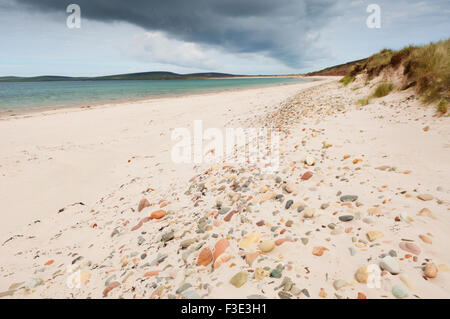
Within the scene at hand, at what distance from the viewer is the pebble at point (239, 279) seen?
2236 millimetres

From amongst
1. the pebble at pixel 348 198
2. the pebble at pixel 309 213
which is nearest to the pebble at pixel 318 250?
the pebble at pixel 309 213

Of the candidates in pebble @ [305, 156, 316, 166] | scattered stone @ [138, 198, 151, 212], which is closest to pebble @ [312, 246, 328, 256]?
pebble @ [305, 156, 316, 166]

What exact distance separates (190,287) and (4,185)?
7789 millimetres

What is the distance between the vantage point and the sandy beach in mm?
2182

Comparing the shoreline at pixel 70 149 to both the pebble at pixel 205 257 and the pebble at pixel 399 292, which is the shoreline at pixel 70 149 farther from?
the pebble at pixel 399 292

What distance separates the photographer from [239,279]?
228 centimetres

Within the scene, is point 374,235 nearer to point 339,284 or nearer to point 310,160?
point 339,284

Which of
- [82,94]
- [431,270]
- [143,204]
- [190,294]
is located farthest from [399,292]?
[82,94]

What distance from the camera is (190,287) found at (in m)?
2.37

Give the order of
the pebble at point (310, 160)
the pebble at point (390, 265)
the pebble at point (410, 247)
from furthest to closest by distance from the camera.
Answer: the pebble at point (310, 160) < the pebble at point (410, 247) < the pebble at point (390, 265)

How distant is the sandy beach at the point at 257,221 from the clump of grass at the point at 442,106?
239 mm

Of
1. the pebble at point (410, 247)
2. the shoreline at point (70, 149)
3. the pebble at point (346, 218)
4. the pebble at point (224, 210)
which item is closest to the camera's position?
the pebble at point (410, 247)

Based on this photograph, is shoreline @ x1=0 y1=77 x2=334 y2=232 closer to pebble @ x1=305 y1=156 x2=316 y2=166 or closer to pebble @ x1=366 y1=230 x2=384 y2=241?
pebble @ x1=305 y1=156 x2=316 y2=166
